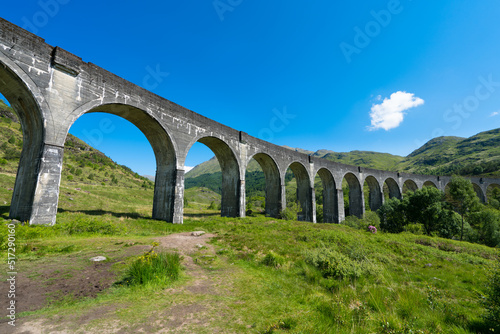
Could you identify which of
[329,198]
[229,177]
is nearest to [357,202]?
[329,198]

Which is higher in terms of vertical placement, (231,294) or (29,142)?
(29,142)

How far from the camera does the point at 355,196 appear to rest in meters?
35.8

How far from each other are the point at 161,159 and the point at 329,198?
85.5 feet

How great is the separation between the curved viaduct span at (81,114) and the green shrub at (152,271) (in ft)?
26.9

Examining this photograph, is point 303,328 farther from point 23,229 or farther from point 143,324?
point 23,229

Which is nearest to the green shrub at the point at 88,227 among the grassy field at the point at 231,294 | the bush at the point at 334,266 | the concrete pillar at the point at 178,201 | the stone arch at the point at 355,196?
the grassy field at the point at 231,294

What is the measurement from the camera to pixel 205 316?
360 cm

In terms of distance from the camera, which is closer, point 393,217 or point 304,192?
point 393,217

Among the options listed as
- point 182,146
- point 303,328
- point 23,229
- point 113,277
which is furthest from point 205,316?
point 182,146

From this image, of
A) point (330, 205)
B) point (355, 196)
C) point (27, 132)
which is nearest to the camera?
point (27, 132)

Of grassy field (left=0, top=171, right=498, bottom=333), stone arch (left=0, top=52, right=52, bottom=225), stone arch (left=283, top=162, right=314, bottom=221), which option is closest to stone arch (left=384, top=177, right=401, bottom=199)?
stone arch (left=283, top=162, right=314, bottom=221)

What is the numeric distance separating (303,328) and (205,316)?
1662 mm

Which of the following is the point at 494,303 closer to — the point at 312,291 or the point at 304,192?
the point at 312,291

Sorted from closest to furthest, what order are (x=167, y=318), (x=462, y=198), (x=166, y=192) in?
(x=167, y=318), (x=166, y=192), (x=462, y=198)
